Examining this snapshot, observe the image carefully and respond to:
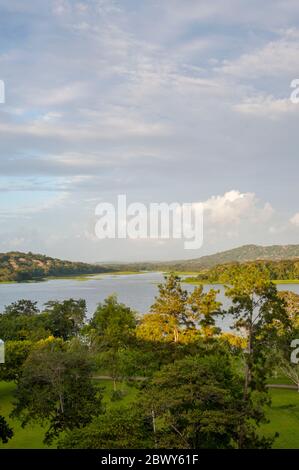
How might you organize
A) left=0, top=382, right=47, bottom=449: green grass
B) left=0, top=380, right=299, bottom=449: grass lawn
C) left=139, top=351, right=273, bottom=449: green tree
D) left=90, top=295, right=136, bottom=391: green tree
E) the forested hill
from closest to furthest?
left=139, top=351, right=273, bottom=449: green tree, left=0, top=382, right=47, bottom=449: green grass, left=0, top=380, right=299, bottom=449: grass lawn, left=90, top=295, right=136, bottom=391: green tree, the forested hill

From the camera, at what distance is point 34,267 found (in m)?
159

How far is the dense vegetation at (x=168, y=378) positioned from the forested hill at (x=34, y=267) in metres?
115

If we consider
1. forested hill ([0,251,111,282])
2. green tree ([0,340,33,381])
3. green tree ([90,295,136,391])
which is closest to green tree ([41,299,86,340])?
green tree ([90,295,136,391])

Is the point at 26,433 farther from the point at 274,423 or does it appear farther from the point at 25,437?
the point at 274,423

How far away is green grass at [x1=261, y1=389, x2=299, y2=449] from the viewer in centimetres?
2145

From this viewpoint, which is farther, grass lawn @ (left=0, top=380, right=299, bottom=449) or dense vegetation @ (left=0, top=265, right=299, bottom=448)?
grass lawn @ (left=0, top=380, right=299, bottom=449)

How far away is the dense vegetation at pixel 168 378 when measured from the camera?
13586 mm

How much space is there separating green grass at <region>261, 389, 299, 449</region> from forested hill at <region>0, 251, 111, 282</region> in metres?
127

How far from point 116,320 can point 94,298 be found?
54.7 meters

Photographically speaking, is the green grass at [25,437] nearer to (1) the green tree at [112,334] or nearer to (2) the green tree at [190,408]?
(1) the green tree at [112,334]

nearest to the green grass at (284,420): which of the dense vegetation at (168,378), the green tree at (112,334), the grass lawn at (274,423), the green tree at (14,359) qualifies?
the grass lawn at (274,423)

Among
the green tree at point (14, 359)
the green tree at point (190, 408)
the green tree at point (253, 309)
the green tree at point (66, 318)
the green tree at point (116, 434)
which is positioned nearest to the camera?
the green tree at point (116, 434)

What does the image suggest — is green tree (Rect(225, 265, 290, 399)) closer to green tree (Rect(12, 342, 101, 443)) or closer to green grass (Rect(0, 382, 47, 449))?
green tree (Rect(12, 342, 101, 443))
